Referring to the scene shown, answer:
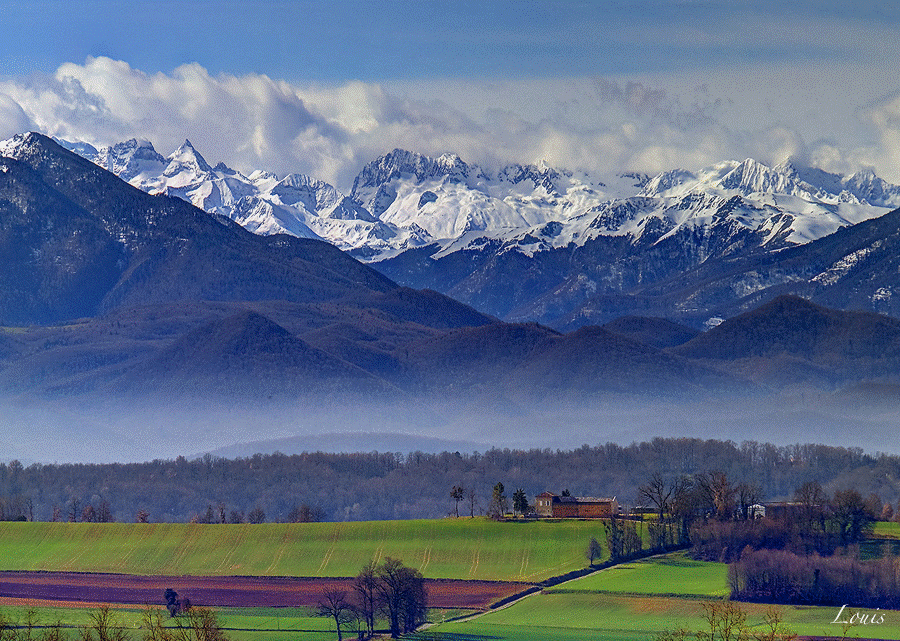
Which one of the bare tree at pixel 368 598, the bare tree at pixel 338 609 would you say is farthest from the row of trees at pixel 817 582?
the bare tree at pixel 338 609

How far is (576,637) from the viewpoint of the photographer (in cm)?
17262

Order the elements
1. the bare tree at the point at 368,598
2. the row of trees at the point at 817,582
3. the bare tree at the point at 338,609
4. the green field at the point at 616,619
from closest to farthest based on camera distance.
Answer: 1. the green field at the point at 616,619
2. the bare tree at the point at 368,598
3. the bare tree at the point at 338,609
4. the row of trees at the point at 817,582

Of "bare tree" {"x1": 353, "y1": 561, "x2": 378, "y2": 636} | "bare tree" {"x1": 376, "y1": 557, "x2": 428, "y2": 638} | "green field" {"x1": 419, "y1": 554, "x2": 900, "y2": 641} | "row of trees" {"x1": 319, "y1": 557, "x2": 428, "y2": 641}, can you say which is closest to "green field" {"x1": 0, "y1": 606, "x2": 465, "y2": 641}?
"row of trees" {"x1": 319, "y1": 557, "x2": 428, "y2": 641}

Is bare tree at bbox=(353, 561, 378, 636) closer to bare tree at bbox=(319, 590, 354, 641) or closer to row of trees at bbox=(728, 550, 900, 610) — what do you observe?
bare tree at bbox=(319, 590, 354, 641)

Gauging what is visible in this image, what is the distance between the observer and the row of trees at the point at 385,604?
595 ft

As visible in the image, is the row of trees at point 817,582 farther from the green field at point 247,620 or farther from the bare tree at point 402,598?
the bare tree at point 402,598

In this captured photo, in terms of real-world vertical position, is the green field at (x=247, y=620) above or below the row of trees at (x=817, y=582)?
below

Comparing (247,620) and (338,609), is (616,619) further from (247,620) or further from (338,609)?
(247,620)

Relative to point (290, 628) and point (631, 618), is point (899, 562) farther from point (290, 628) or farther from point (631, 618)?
point (290, 628)

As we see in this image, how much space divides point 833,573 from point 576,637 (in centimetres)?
3665

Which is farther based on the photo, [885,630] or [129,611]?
Answer: [129,611]

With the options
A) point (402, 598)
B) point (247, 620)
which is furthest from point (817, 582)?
point (247, 620)

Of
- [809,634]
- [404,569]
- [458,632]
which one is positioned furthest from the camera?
[404,569]

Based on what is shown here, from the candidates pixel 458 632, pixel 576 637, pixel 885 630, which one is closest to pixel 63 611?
pixel 458 632
